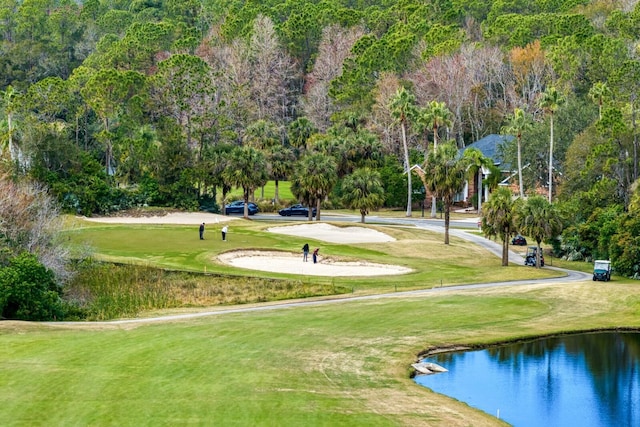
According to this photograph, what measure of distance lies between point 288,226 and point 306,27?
77.6 m

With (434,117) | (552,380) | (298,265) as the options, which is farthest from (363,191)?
(552,380)

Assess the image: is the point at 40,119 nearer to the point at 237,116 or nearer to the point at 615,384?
the point at 237,116

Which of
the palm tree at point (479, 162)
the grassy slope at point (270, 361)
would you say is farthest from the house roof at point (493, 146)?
the grassy slope at point (270, 361)

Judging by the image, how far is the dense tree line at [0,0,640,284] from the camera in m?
98.6

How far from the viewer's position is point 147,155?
362 ft

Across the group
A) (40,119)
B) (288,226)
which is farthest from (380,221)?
(40,119)

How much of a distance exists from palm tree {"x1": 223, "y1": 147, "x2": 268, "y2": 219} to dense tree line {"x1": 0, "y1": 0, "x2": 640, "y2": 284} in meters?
0.17

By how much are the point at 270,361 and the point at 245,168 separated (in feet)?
212

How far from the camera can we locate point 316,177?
4008 inches

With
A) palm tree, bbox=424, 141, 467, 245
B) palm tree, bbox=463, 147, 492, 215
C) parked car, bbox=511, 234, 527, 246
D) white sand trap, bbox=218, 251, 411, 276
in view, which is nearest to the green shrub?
white sand trap, bbox=218, 251, 411, 276

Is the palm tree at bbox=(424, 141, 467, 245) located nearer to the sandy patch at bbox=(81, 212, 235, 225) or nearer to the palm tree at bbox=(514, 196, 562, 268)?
the palm tree at bbox=(514, 196, 562, 268)

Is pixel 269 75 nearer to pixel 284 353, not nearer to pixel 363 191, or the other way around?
pixel 363 191

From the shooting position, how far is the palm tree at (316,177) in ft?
334

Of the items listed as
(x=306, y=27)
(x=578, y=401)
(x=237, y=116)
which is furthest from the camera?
(x=306, y=27)
